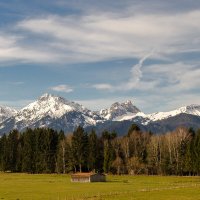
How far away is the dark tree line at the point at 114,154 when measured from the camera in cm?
16700

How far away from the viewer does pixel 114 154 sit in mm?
180500

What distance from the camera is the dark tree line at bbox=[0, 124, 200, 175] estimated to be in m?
167

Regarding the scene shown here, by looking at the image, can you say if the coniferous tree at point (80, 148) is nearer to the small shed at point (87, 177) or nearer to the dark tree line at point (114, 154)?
the dark tree line at point (114, 154)

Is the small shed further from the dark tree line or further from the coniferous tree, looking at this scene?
the coniferous tree

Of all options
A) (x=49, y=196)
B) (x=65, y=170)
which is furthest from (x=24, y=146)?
(x=49, y=196)

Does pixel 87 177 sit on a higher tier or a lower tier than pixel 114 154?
lower

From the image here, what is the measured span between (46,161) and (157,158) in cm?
4475

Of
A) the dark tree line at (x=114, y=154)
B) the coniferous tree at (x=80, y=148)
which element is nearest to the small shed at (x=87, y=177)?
the dark tree line at (x=114, y=154)

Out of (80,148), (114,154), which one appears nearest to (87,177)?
(114,154)

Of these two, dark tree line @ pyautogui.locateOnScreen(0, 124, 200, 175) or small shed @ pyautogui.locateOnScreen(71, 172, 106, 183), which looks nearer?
small shed @ pyautogui.locateOnScreen(71, 172, 106, 183)

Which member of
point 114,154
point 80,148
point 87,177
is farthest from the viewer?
point 80,148

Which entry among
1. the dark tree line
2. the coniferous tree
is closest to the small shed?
the dark tree line

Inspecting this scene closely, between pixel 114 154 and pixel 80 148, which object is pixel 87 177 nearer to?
pixel 114 154

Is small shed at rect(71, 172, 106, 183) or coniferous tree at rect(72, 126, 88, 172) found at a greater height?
coniferous tree at rect(72, 126, 88, 172)
